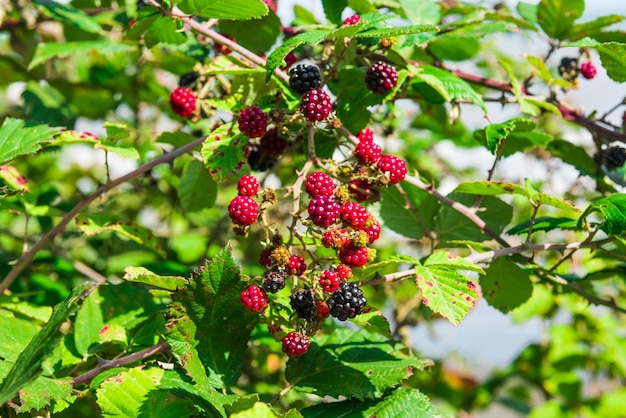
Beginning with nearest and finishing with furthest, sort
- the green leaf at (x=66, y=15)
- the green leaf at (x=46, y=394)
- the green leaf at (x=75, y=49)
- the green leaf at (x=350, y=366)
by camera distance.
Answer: the green leaf at (x=46, y=394) → the green leaf at (x=350, y=366) → the green leaf at (x=66, y=15) → the green leaf at (x=75, y=49)

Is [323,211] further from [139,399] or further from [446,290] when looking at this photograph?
[139,399]

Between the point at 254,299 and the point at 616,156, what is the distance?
46.8 inches

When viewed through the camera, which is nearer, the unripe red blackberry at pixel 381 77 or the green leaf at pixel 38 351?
the green leaf at pixel 38 351

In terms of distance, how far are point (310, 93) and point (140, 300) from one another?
78 cm

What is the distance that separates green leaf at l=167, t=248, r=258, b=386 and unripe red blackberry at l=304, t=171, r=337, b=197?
198mm

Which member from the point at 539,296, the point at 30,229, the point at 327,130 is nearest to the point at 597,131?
the point at 327,130

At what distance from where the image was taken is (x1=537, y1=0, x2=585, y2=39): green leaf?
1.93m

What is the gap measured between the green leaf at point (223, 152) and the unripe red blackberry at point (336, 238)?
33cm

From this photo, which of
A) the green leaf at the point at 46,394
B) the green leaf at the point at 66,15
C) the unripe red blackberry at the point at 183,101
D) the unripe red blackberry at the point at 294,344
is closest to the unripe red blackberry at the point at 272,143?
the unripe red blackberry at the point at 183,101

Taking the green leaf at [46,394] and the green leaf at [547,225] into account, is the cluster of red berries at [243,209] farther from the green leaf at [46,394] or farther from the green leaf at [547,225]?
the green leaf at [547,225]

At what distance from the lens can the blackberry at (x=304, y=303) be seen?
1.15 meters

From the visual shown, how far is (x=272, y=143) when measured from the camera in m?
1.57

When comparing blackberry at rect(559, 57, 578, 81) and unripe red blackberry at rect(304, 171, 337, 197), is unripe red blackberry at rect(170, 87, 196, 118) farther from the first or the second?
blackberry at rect(559, 57, 578, 81)

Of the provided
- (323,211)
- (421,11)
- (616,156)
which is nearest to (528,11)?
(421,11)
